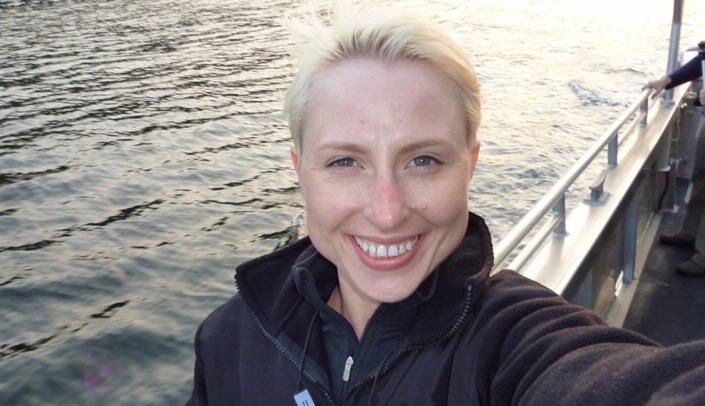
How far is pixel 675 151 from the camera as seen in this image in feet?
19.5

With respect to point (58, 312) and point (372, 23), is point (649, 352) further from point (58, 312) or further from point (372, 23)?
point (58, 312)

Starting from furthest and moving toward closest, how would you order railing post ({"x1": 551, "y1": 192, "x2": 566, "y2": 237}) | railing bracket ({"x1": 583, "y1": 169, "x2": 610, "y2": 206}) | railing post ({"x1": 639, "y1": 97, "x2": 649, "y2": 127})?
railing post ({"x1": 639, "y1": 97, "x2": 649, "y2": 127})
railing bracket ({"x1": 583, "y1": 169, "x2": 610, "y2": 206})
railing post ({"x1": 551, "y1": 192, "x2": 566, "y2": 237})

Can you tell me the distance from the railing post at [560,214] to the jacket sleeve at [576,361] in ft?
6.09

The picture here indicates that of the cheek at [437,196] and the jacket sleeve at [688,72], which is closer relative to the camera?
the cheek at [437,196]

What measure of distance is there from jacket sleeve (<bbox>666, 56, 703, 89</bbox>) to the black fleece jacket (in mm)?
4222

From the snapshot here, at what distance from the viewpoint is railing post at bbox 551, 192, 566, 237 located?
3.27 m

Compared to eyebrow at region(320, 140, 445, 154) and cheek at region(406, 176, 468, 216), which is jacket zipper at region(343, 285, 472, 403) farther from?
eyebrow at region(320, 140, 445, 154)

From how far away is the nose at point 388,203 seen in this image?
1518 millimetres

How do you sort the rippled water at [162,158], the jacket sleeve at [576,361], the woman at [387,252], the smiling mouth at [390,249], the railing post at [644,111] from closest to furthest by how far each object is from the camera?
the jacket sleeve at [576,361] < the woman at [387,252] < the smiling mouth at [390,249] < the railing post at [644,111] < the rippled water at [162,158]

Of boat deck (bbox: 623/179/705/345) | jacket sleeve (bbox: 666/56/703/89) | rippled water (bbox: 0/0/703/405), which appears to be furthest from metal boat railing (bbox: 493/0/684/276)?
rippled water (bbox: 0/0/703/405)

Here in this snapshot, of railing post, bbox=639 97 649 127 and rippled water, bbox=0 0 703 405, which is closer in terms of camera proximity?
railing post, bbox=639 97 649 127

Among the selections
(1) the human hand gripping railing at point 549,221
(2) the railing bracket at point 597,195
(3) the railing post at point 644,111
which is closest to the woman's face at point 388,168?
(1) the human hand gripping railing at point 549,221

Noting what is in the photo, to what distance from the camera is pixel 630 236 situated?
14.6 feet

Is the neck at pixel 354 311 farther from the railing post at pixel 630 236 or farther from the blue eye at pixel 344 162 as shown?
the railing post at pixel 630 236
